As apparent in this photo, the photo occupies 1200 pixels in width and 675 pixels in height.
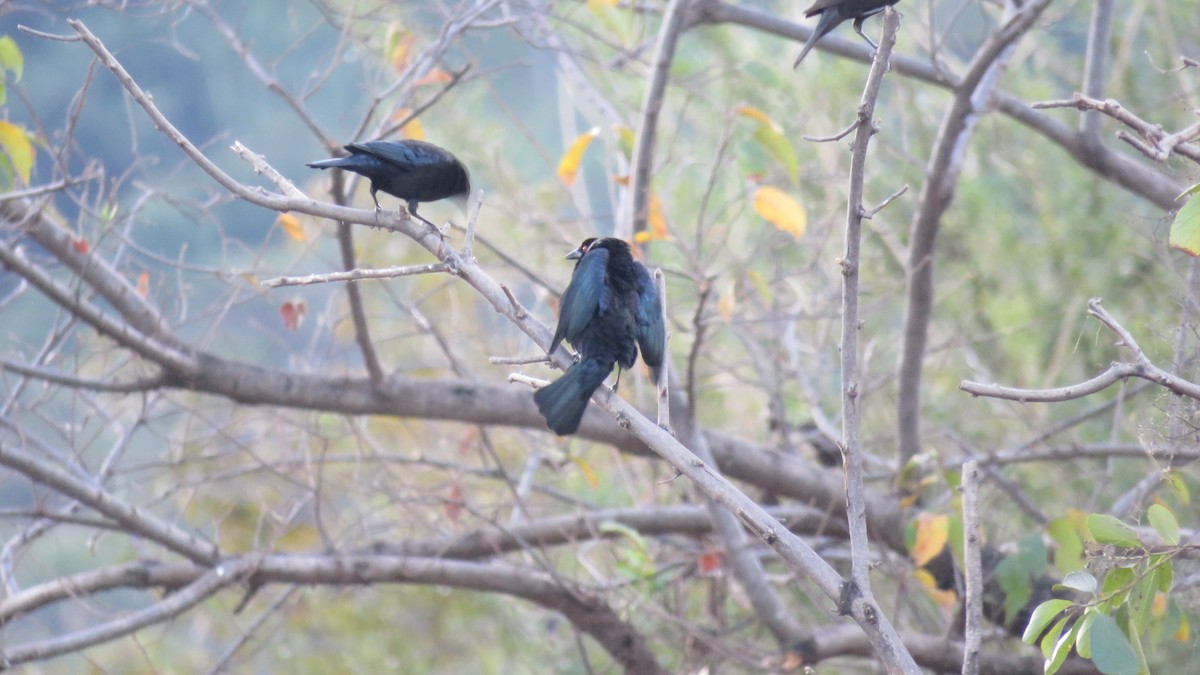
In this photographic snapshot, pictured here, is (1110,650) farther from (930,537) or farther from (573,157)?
(573,157)

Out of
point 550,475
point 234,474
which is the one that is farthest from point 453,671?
point 234,474

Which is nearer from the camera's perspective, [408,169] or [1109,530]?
[1109,530]

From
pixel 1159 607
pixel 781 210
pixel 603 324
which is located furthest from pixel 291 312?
pixel 1159 607

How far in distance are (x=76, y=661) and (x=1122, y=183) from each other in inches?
A: 334

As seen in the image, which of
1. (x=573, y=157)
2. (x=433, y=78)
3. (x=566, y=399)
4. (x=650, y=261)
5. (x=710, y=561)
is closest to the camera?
(x=566, y=399)

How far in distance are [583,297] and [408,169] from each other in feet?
2.04

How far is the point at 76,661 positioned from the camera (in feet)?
29.5

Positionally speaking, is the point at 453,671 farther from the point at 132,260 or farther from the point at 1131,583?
the point at 1131,583

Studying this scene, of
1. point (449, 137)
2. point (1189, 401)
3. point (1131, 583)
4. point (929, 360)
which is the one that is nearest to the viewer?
point (1131, 583)

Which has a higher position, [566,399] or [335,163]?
[335,163]

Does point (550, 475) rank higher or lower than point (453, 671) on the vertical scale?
higher

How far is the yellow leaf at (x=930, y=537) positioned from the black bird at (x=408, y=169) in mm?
1845

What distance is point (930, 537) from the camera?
361cm

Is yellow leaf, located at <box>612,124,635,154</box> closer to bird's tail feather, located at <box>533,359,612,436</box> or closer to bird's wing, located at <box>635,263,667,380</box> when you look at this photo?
bird's wing, located at <box>635,263,667,380</box>
